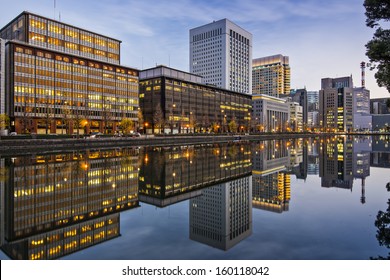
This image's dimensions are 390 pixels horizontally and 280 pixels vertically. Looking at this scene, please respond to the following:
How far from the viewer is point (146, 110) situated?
152625 mm

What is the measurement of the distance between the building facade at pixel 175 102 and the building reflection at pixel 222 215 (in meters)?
109

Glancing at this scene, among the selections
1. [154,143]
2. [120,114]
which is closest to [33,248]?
[154,143]

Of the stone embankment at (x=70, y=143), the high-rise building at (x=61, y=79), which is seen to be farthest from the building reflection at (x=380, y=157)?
the high-rise building at (x=61, y=79)

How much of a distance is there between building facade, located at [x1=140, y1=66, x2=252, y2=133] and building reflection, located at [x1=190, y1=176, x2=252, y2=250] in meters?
109

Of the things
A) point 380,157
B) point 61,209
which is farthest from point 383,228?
point 380,157

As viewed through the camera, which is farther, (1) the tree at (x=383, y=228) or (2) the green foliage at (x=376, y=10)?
(2) the green foliage at (x=376, y=10)

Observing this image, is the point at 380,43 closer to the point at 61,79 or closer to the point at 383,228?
the point at 383,228

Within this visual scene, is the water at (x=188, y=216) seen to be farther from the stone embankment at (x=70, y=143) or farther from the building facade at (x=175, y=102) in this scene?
the building facade at (x=175, y=102)

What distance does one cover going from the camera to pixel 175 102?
509 feet

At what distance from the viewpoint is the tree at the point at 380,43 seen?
1911 centimetres

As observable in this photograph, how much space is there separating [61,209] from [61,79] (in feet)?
328

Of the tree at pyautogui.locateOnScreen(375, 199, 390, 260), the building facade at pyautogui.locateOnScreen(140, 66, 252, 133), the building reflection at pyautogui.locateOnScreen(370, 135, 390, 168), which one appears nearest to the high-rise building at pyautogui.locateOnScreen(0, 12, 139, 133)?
the building facade at pyautogui.locateOnScreen(140, 66, 252, 133)

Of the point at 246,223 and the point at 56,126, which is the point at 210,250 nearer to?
the point at 246,223

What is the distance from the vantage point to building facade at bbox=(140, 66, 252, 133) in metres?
148
